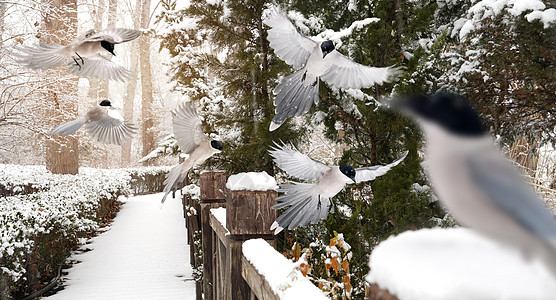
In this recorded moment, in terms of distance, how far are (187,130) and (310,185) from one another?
2.85 ft

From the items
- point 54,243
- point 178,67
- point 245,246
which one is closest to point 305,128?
point 245,246

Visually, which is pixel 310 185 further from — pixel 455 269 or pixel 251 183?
pixel 455 269

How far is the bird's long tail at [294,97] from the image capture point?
1698mm

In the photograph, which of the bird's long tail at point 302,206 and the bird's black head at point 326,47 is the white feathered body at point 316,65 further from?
the bird's long tail at point 302,206

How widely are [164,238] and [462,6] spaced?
6.11m

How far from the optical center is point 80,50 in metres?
2.13

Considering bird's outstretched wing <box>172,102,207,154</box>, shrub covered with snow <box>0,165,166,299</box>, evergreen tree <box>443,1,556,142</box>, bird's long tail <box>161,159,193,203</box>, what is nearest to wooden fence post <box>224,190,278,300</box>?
bird's long tail <box>161,159,193,203</box>

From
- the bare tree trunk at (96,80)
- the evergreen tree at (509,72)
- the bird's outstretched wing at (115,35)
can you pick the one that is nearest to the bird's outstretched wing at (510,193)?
the bird's outstretched wing at (115,35)

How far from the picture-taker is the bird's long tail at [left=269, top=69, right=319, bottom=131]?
66.9 inches

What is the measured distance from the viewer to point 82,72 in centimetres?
226

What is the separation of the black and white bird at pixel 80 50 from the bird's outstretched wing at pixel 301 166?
0.85 m

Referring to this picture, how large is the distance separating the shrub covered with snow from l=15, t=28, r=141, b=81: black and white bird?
95.3 inches

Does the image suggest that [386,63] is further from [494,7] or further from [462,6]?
[462,6]

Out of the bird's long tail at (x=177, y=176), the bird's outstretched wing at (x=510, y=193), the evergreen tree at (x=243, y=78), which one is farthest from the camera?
the evergreen tree at (x=243, y=78)
